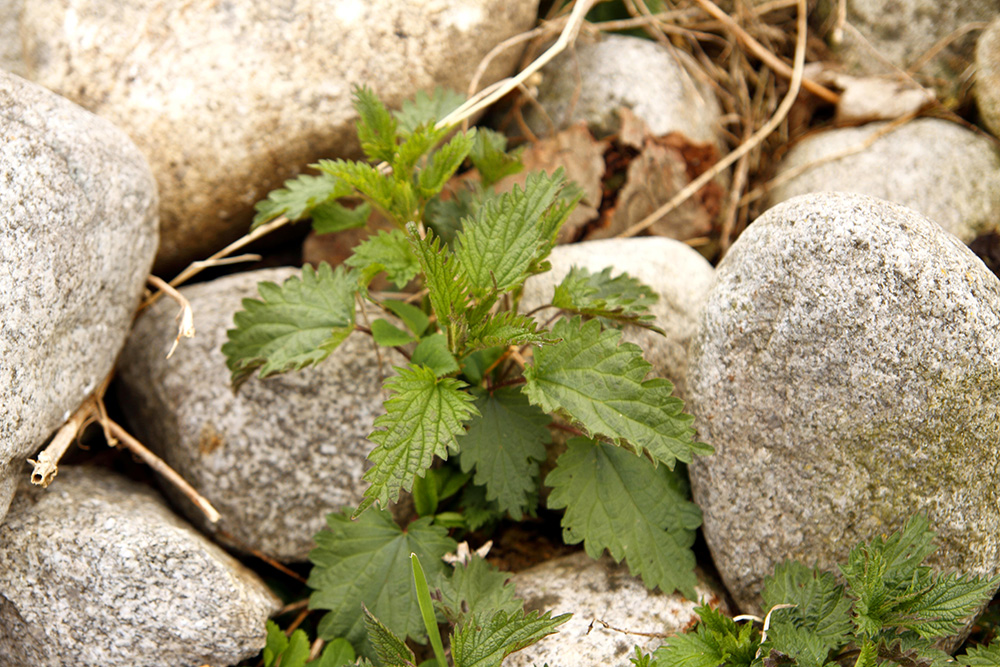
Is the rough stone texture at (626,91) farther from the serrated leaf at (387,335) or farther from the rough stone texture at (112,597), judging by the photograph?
the rough stone texture at (112,597)

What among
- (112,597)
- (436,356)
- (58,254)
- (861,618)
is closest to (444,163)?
(436,356)

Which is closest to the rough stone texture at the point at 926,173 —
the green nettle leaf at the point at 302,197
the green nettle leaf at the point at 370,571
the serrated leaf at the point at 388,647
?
the green nettle leaf at the point at 302,197

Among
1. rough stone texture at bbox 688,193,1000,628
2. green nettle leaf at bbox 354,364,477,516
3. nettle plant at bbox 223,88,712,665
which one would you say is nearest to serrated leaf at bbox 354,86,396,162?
nettle plant at bbox 223,88,712,665

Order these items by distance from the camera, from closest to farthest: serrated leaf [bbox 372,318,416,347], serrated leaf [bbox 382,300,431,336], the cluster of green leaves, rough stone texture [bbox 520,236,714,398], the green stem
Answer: the cluster of green leaves → the green stem → serrated leaf [bbox 372,318,416,347] → serrated leaf [bbox 382,300,431,336] → rough stone texture [bbox 520,236,714,398]

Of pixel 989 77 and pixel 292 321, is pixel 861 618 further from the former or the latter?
pixel 989 77

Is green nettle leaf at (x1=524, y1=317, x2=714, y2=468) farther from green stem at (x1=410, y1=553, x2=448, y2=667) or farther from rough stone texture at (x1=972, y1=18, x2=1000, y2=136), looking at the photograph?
rough stone texture at (x1=972, y1=18, x2=1000, y2=136)
